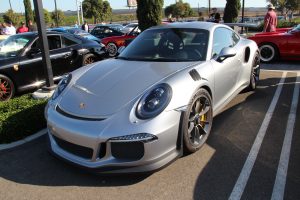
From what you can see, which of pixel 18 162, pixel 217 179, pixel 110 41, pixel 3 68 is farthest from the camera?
pixel 110 41

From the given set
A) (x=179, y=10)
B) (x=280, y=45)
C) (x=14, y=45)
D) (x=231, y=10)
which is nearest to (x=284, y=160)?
(x=14, y=45)

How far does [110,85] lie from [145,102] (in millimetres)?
564

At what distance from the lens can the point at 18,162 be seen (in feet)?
12.6

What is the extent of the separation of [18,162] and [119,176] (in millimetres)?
1318

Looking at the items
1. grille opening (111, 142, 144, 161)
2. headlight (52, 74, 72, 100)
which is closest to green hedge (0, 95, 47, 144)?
headlight (52, 74, 72, 100)

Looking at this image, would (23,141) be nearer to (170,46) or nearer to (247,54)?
(170,46)

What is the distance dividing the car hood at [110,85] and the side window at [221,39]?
0.72 m

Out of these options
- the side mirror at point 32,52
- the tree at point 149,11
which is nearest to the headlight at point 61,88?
the side mirror at point 32,52

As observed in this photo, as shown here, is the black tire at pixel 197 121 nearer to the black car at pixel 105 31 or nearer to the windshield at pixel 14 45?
the windshield at pixel 14 45

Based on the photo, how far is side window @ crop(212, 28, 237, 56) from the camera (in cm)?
459

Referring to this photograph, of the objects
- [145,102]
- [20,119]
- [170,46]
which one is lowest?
[20,119]

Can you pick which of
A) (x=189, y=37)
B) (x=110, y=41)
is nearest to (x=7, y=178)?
(x=189, y=37)

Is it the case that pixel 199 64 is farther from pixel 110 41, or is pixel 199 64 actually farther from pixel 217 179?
pixel 110 41

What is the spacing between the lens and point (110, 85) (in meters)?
3.68
